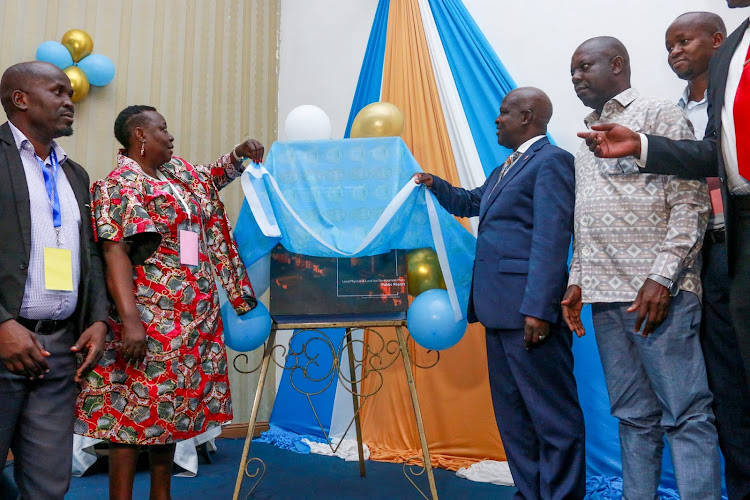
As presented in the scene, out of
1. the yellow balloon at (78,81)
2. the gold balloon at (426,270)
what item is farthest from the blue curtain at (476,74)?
the yellow balloon at (78,81)

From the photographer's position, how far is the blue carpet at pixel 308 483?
271 cm

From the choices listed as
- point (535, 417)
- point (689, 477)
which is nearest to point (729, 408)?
point (689, 477)

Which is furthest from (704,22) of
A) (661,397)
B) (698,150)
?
(661,397)

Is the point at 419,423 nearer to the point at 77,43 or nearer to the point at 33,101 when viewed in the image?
the point at 33,101

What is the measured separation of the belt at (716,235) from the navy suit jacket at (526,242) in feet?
1.40

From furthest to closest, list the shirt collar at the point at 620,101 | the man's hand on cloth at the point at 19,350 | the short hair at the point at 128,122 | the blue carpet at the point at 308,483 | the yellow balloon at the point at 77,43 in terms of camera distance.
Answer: the yellow balloon at the point at 77,43
the blue carpet at the point at 308,483
the short hair at the point at 128,122
the shirt collar at the point at 620,101
the man's hand on cloth at the point at 19,350

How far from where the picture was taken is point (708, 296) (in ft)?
6.07

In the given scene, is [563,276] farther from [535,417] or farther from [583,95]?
[583,95]

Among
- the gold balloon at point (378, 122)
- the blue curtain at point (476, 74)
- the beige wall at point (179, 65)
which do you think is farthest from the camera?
the beige wall at point (179, 65)

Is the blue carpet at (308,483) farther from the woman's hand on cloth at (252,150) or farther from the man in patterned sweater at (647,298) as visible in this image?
the woman's hand on cloth at (252,150)

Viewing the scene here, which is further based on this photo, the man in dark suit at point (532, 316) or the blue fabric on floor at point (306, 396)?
the blue fabric on floor at point (306, 396)

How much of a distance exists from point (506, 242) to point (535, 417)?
0.61 m

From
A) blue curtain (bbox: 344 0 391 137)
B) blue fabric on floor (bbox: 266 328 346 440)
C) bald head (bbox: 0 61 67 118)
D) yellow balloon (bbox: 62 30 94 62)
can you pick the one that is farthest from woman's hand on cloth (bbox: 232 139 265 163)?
yellow balloon (bbox: 62 30 94 62)

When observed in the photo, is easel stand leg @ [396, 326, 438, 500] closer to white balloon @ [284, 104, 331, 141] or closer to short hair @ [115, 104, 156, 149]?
white balloon @ [284, 104, 331, 141]
